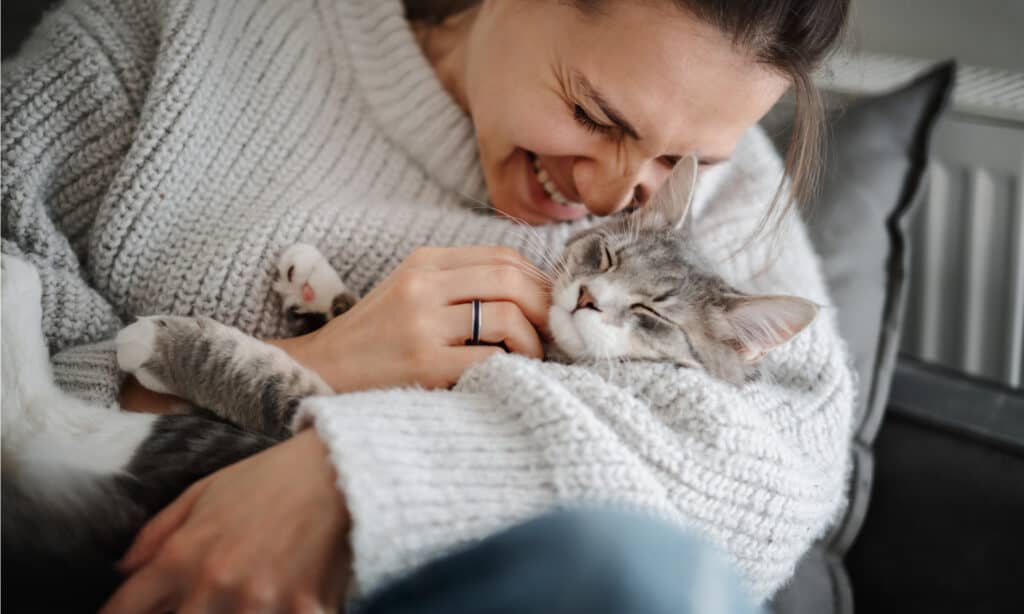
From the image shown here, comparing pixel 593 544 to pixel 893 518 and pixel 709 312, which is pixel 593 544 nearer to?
pixel 709 312

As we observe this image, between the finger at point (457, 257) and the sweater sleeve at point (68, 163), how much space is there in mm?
394

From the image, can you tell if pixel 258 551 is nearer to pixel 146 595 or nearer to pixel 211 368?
pixel 146 595

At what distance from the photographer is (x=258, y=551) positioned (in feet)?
2.40

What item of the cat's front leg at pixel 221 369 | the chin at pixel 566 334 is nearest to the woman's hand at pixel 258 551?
the cat's front leg at pixel 221 369

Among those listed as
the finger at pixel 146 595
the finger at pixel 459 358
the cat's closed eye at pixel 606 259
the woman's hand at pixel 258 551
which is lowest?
the finger at pixel 146 595

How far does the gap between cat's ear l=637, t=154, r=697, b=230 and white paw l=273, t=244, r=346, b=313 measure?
18.2 inches

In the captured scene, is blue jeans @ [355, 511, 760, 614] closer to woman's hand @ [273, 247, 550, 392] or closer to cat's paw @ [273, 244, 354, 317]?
woman's hand @ [273, 247, 550, 392]

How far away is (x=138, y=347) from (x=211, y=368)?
0.30 ft

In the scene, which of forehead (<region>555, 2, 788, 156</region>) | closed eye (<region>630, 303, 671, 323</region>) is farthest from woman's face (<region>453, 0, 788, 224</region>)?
closed eye (<region>630, 303, 671, 323</region>)

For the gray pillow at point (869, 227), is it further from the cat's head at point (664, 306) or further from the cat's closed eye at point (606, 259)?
the cat's closed eye at point (606, 259)

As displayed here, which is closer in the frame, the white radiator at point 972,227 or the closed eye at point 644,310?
the closed eye at point 644,310

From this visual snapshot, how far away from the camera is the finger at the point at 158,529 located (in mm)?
773

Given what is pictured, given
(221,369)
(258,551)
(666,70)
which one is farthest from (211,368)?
(666,70)

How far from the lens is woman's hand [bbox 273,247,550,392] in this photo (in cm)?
94
